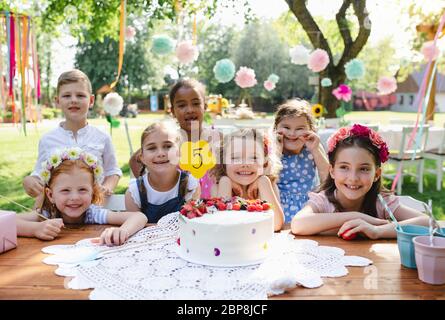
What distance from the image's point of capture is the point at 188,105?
8.87 ft

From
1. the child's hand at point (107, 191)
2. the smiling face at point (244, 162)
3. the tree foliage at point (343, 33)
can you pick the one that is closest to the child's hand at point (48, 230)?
the child's hand at point (107, 191)

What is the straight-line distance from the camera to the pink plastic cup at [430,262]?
112 cm

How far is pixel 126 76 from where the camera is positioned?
30797mm

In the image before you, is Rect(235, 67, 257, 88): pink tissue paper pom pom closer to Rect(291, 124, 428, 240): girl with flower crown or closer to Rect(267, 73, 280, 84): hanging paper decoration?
Rect(267, 73, 280, 84): hanging paper decoration

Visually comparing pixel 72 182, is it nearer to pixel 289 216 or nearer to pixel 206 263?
pixel 206 263

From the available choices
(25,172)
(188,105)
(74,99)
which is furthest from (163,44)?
(25,172)

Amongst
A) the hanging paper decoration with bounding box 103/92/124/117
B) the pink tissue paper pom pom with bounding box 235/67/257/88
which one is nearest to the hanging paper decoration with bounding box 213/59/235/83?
the pink tissue paper pom pom with bounding box 235/67/257/88

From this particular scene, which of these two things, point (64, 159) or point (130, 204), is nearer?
point (64, 159)

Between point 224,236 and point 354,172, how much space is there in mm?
678

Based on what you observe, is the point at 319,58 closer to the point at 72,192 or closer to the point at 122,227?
the point at 72,192

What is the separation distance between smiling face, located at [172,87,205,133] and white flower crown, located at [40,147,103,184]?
3.15 ft

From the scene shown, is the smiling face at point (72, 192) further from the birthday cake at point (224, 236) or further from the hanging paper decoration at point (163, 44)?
the hanging paper decoration at point (163, 44)

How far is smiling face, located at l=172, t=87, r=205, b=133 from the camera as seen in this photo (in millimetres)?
2689
